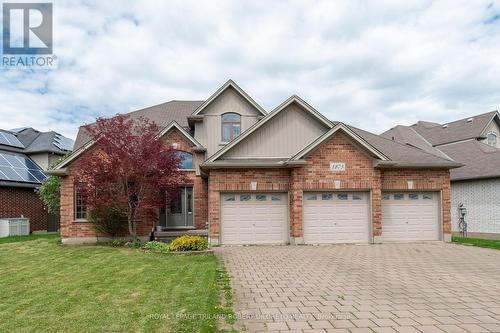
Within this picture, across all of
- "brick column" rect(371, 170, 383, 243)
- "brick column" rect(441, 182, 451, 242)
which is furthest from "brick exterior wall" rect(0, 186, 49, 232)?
"brick column" rect(441, 182, 451, 242)

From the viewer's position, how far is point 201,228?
18031mm

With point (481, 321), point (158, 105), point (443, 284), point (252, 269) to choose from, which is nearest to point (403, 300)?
point (481, 321)

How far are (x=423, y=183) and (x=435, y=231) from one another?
219 cm

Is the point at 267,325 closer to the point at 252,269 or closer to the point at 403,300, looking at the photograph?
the point at 403,300

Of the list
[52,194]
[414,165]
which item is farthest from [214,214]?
[52,194]

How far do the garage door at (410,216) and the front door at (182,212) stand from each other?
31.5 feet

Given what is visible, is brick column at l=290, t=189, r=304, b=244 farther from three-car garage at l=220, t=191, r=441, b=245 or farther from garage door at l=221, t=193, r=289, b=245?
garage door at l=221, t=193, r=289, b=245

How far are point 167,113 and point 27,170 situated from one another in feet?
36.4

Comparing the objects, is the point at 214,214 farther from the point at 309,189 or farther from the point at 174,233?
the point at 174,233

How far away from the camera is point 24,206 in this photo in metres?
22.7

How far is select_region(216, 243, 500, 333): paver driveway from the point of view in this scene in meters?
5.20

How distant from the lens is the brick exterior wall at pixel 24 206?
21477 mm

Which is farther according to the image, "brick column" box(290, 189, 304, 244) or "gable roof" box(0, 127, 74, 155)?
"gable roof" box(0, 127, 74, 155)

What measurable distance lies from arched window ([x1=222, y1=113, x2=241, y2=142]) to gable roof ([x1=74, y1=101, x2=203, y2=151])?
275 centimetres
